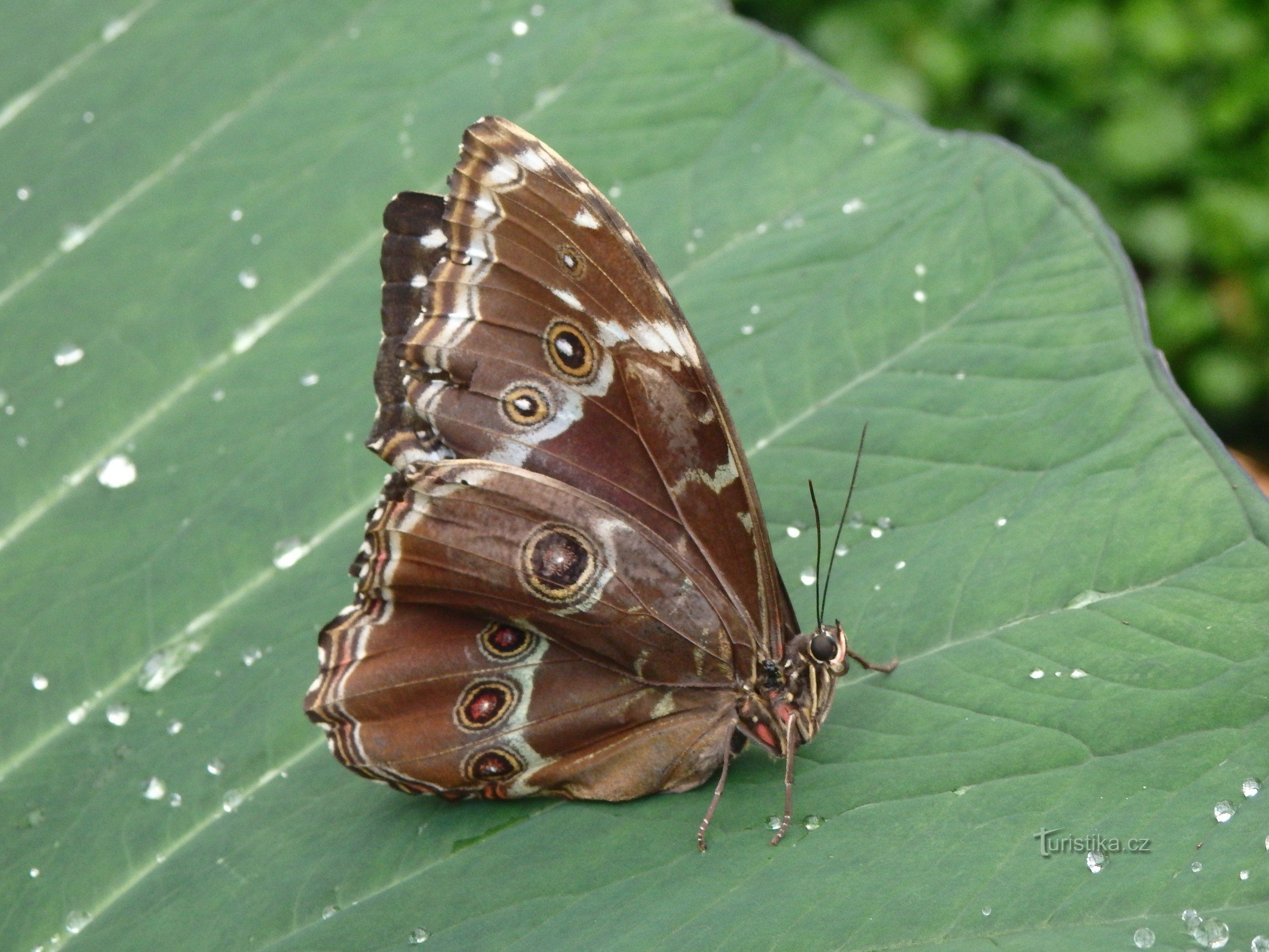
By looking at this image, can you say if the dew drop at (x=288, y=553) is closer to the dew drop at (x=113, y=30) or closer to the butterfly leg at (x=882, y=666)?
the butterfly leg at (x=882, y=666)

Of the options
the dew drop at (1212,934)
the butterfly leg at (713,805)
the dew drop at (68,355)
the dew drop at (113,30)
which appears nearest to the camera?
the dew drop at (1212,934)

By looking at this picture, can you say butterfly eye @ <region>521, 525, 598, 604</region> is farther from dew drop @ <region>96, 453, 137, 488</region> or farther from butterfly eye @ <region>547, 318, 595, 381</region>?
dew drop @ <region>96, 453, 137, 488</region>

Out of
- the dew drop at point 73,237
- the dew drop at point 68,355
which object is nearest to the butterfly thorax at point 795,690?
the dew drop at point 68,355

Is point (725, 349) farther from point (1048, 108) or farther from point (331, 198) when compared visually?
point (1048, 108)

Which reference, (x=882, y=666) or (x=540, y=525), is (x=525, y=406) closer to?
(x=540, y=525)

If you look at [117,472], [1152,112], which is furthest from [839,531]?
[1152,112]

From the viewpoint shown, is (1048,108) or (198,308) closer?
(198,308)

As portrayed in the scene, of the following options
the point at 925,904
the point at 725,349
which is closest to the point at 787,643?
the point at 925,904
